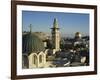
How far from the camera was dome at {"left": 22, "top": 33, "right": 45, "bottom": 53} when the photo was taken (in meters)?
1.96

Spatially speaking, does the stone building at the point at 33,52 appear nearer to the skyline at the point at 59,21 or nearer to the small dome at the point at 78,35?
the skyline at the point at 59,21

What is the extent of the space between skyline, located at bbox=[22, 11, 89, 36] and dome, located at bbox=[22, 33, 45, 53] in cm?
7

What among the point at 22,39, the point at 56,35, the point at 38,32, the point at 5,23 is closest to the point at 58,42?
the point at 56,35

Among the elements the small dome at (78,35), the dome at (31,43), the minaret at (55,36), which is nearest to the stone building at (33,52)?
the dome at (31,43)

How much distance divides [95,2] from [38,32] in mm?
674

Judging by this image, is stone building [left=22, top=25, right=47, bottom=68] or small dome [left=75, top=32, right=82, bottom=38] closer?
stone building [left=22, top=25, right=47, bottom=68]

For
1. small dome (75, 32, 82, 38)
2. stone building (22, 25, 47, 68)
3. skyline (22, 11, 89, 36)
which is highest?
skyline (22, 11, 89, 36)

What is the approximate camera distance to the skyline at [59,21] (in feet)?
6.47

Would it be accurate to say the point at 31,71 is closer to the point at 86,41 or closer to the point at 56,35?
the point at 56,35

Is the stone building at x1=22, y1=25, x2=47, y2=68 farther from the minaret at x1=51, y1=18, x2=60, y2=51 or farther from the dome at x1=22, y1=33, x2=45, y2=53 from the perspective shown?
the minaret at x1=51, y1=18, x2=60, y2=51

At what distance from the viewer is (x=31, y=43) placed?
6.51 feet

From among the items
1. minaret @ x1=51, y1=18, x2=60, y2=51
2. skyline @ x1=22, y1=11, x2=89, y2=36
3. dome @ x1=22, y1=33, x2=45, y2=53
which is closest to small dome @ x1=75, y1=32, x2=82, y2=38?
skyline @ x1=22, y1=11, x2=89, y2=36

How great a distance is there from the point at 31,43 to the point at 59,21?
0.34m

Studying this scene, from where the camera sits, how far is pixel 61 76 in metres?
2.06
